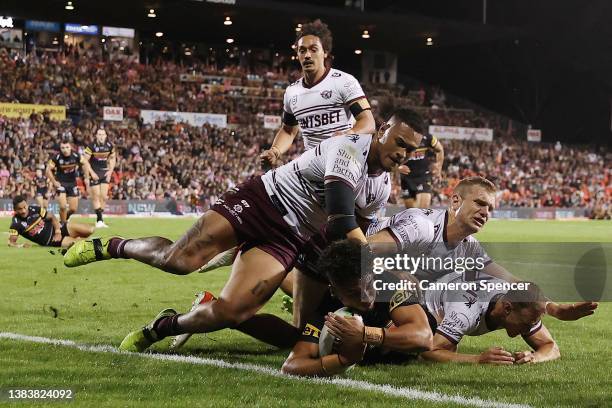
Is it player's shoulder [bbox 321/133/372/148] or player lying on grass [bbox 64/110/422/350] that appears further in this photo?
player's shoulder [bbox 321/133/372/148]

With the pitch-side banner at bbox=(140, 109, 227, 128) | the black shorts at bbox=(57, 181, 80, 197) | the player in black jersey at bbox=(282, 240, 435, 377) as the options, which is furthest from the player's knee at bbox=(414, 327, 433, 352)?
the pitch-side banner at bbox=(140, 109, 227, 128)

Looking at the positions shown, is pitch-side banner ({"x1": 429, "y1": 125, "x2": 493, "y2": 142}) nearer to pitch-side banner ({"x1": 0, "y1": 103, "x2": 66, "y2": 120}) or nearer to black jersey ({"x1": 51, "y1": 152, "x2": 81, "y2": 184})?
pitch-side banner ({"x1": 0, "y1": 103, "x2": 66, "y2": 120})

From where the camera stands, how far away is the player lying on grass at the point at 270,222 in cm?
519

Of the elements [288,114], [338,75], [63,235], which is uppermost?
[338,75]

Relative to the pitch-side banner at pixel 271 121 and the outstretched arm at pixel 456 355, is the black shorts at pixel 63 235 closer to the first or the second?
the outstretched arm at pixel 456 355

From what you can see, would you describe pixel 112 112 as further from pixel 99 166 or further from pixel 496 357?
pixel 496 357

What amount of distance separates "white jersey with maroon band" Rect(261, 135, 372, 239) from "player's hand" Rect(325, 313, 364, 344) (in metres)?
0.99

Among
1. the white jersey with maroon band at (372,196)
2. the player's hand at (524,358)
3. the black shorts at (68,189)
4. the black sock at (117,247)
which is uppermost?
the white jersey with maroon band at (372,196)

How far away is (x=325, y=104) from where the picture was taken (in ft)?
26.2

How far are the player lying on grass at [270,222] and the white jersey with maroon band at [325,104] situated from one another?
2.24m

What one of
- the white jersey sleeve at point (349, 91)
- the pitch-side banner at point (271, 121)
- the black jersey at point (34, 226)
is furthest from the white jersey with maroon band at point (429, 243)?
the pitch-side banner at point (271, 121)

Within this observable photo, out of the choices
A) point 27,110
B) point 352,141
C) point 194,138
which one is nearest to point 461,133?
point 194,138

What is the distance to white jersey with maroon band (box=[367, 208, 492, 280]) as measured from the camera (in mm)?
5207

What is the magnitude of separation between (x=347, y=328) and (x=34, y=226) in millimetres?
11180
